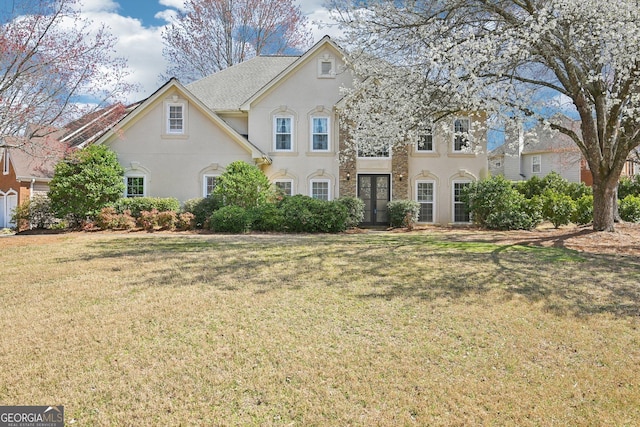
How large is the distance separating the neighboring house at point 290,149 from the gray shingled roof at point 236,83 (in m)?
0.13

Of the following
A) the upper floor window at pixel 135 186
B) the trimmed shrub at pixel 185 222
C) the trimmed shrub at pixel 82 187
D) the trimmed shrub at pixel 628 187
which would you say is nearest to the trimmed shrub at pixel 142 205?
the trimmed shrub at pixel 82 187

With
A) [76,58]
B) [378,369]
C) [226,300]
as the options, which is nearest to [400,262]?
[226,300]

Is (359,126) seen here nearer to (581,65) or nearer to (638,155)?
(581,65)

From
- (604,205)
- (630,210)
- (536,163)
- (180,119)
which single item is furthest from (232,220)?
(536,163)

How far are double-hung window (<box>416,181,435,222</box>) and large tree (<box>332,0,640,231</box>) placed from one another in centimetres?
646

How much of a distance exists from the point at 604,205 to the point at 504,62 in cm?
579

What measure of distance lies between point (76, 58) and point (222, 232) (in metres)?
6.65

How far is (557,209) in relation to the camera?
16.6m

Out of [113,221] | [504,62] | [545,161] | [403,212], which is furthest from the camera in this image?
[545,161]

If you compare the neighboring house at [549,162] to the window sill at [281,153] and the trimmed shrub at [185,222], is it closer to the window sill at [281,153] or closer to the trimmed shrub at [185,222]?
the window sill at [281,153]

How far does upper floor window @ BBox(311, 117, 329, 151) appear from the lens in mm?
19016

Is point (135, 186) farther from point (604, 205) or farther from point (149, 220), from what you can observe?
point (604, 205)

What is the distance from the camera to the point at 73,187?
15.9 metres

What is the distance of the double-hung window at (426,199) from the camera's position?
765 inches
